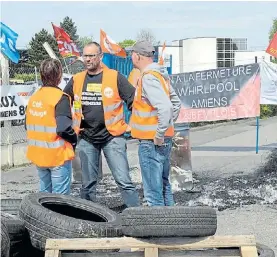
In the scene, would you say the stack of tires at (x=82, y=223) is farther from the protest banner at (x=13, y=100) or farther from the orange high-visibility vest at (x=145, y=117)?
the protest banner at (x=13, y=100)

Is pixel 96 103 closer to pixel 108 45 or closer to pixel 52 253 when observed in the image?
pixel 52 253

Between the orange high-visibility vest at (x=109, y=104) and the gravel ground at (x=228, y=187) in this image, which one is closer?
the orange high-visibility vest at (x=109, y=104)

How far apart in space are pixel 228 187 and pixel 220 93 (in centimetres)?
258

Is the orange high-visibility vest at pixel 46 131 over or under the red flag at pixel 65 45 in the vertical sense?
under

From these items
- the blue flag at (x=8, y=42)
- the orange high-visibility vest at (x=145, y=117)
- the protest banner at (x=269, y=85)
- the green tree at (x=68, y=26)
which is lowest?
the orange high-visibility vest at (x=145, y=117)

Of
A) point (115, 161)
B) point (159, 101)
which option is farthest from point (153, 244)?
point (115, 161)

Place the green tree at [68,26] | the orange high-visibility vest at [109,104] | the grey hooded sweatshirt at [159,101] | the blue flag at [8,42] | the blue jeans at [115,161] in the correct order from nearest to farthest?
the grey hooded sweatshirt at [159,101], the orange high-visibility vest at [109,104], the blue jeans at [115,161], the blue flag at [8,42], the green tree at [68,26]

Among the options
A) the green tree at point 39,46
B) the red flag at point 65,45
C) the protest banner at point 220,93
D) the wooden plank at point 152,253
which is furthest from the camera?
the green tree at point 39,46

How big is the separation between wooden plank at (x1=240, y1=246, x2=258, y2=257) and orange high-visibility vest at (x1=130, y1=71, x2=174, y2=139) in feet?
6.36

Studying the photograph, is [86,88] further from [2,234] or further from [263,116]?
[263,116]

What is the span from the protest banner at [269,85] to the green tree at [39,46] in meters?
44.5

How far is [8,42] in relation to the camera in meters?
11.6

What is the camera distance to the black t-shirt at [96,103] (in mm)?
6413

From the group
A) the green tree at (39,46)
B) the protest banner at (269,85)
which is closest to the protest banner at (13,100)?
the protest banner at (269,85)
